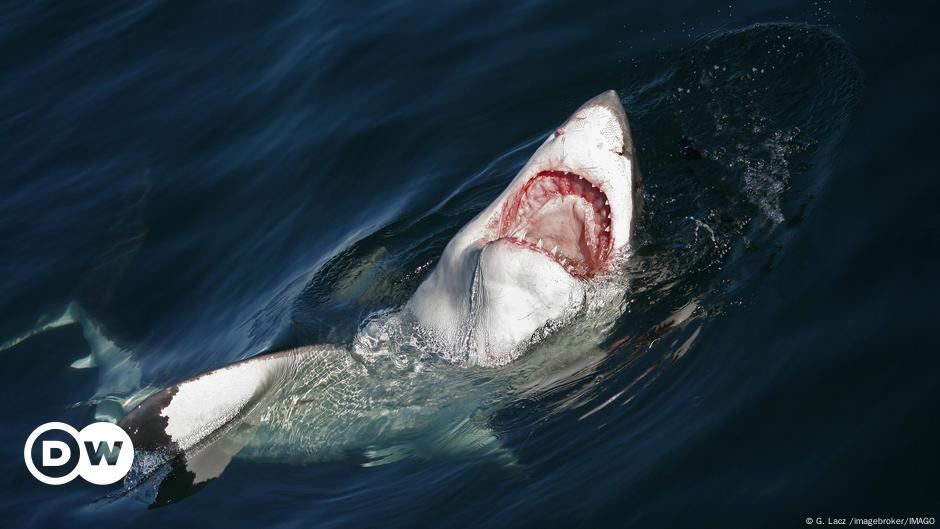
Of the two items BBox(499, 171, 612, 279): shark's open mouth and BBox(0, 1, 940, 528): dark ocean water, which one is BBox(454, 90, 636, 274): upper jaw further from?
BBox(0, 1, 940, 528): dark ocean water

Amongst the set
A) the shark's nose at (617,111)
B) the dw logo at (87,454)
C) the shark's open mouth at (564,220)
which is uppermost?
the shark's nose at (617,111)

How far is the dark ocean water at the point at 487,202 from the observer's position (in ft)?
13.1

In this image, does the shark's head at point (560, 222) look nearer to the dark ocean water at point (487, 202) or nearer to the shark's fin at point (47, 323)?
the dark ocean water at point (487, 202)

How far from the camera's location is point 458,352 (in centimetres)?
520

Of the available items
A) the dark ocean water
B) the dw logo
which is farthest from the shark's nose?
the dw logo

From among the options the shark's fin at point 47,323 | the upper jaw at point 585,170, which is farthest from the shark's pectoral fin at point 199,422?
the shark's fin at point 47,323

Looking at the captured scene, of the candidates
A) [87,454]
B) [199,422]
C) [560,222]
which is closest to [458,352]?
[560,222]

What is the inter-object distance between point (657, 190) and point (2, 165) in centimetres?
773

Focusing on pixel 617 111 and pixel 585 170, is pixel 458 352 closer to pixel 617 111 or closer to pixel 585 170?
pixel 585 170

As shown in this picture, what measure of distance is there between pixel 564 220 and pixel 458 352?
0.96m

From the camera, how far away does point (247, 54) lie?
10.5 meters

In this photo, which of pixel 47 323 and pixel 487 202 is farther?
pixel 47 323

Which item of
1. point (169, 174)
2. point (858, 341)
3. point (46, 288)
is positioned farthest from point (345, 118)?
point (858, 341)

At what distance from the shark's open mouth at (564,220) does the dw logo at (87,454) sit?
8.63ft
